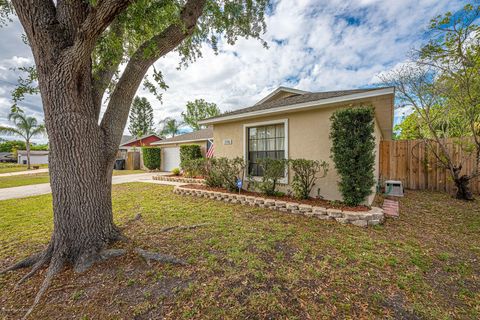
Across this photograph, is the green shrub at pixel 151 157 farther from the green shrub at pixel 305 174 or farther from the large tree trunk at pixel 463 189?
the large tree trunk at pixel 463 189

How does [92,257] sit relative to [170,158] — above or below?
below

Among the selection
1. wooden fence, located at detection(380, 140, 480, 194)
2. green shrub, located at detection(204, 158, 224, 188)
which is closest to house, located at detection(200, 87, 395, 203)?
green shrub, located at detection(204, 158, 224, 188)

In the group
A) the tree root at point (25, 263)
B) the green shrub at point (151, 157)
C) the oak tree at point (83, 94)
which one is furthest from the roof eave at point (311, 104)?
the green shrub at point (151, 157)

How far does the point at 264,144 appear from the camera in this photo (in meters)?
6.83

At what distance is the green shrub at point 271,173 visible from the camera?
5.76 meters

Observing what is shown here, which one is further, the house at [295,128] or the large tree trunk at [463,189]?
the large tree trunk at [463,189]

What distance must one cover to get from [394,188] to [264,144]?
5.22m

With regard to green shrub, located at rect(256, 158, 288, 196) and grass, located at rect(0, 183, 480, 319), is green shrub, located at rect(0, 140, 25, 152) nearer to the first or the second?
grass, located at rect(0, 183, 480, 319)

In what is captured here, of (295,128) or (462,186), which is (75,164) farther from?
(462,186)

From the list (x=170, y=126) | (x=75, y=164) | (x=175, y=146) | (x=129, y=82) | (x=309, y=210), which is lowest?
(x=309, y=210)

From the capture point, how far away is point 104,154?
294cm

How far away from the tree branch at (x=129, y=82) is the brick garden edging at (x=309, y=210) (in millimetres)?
3867

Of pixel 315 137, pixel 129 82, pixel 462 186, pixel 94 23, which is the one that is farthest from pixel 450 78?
pixel 94 23

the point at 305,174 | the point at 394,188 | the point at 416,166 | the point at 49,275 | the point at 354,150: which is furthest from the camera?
the point at 416,166
